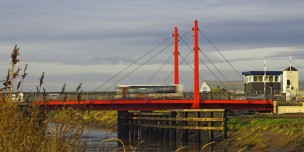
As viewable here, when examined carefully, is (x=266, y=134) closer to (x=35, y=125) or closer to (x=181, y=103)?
(x=181, y=103)

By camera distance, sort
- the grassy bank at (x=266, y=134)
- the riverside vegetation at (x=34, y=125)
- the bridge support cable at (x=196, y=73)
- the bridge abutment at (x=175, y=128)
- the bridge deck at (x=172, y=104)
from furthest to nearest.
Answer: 1. the bridge support cable at (x=196, y=73)
2. the bridge deck at (x=172, y=104)
3. the bridge abutment at (x=175, y=128)
4. the grassy bank at (x=266, y=134)
5. the riverside vegetation at (x=34, y=125)

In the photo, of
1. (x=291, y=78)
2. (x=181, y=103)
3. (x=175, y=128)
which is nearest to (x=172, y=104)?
(x=181, y=103)

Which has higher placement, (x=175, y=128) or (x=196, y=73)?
(x=196, y=73)

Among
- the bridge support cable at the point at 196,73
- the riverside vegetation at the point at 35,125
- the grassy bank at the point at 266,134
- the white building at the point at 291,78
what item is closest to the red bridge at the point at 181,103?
the bridge support cable at the point at 196,73

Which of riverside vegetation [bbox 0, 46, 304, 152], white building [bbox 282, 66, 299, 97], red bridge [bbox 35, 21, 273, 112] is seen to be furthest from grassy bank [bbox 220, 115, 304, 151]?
white building [bbox 282, 66, 299, 97]

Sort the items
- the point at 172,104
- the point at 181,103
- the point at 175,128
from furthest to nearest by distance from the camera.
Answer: the point at 181,103 < the point at 172,104 < the point at 175,128

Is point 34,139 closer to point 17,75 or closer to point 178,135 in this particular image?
point 17,75

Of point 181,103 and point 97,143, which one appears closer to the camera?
point 97,143

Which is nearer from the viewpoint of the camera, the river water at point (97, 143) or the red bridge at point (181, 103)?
the river water at point (97, 143)

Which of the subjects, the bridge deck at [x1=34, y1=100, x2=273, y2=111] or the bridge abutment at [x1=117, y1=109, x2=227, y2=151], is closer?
the bridge abutment at [x1=117, y1=109, x2=227, y2=151]

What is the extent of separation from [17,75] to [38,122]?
1136 mm

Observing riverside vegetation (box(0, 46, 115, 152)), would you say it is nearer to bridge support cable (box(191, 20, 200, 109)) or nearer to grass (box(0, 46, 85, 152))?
grass (box(0, 46, 85, 152))

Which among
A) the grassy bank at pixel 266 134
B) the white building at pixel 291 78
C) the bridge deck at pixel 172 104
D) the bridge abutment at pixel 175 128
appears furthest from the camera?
the white building at pixel 291 78

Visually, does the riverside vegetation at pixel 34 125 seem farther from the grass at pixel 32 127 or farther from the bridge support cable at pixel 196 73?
the bridge support cable at pixel 196 73
